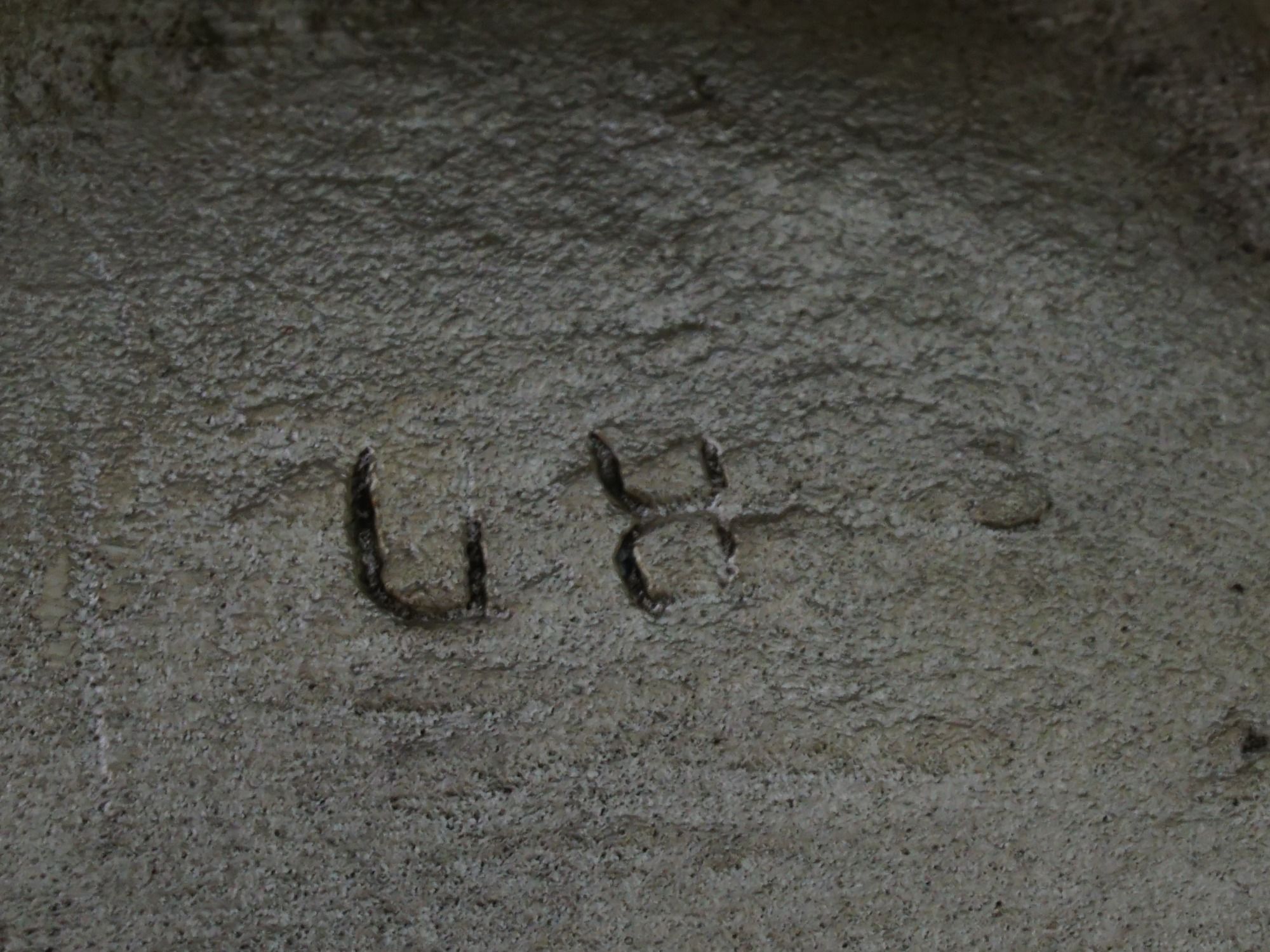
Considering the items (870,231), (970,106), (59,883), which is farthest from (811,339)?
(59,883)

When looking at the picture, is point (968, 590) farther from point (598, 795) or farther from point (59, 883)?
point (59, 883)

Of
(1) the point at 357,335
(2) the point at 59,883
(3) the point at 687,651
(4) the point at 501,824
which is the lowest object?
(2) the point at 59,883

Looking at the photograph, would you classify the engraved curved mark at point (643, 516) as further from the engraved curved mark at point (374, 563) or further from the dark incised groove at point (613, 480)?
the engraved curved mark at point (374, 563)

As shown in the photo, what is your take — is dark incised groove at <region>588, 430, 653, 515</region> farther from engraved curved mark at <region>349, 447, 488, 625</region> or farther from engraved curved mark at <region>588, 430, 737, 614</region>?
engraved curved mark at <region>349, 447, 488, 625</region>

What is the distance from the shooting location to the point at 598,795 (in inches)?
41.3

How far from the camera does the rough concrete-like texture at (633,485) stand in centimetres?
103

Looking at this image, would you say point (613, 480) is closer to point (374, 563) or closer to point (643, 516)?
point (643, 516)

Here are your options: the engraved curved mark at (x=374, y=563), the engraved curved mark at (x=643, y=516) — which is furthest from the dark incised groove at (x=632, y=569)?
the engraved curved mark at (x=374, y=563)

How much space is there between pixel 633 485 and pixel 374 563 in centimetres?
21

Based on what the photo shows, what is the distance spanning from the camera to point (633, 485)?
1.05 metres

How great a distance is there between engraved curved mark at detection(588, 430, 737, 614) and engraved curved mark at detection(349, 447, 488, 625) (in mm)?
111

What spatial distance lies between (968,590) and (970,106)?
381mm

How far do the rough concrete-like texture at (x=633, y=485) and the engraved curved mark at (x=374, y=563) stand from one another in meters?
0.01

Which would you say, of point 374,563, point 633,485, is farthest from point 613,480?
point 374,563
